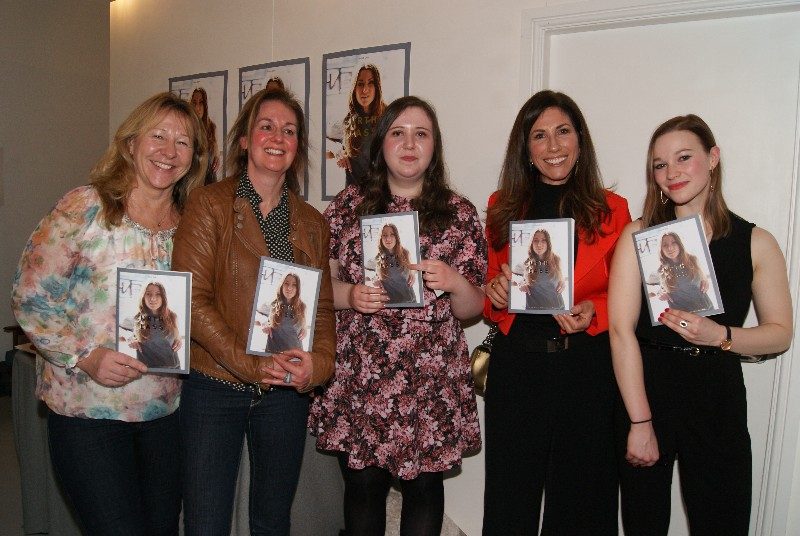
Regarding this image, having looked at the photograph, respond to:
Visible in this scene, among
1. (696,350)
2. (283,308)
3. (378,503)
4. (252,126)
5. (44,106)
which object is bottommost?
(378,503)

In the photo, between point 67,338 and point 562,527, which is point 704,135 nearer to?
point 562,527

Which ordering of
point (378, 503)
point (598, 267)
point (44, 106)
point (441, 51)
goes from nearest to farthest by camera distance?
point (598, 267), point (378, 503), point (441, 51), point (44, 106)

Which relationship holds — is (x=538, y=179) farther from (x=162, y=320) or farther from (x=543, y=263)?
(x=162, y=320)

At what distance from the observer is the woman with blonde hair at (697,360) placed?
6.45ft

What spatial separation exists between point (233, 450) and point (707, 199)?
180 cm

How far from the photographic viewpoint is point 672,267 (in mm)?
1926

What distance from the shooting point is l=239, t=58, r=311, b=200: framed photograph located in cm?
373

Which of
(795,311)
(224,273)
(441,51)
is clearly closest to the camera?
(224,273)

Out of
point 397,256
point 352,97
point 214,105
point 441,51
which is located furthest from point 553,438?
point 214,105

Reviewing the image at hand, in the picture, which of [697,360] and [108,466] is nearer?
[108,466]

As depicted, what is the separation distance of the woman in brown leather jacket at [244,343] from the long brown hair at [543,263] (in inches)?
28.5

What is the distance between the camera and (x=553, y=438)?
2180mm

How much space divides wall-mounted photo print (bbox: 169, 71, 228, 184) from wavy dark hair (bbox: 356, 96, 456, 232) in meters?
2.16

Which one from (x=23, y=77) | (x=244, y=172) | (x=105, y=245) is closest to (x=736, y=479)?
(x=244, y=172)
